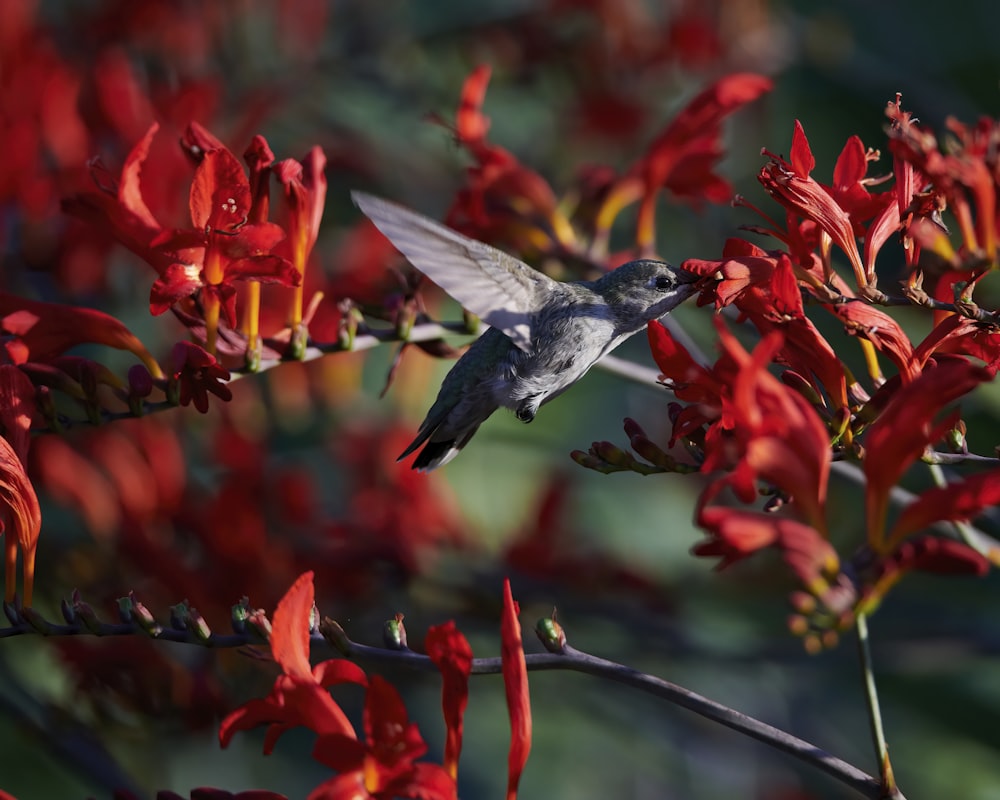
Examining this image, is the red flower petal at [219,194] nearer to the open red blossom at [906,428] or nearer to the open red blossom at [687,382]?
the open red blossom at [687,382]

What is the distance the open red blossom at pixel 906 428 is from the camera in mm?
1207

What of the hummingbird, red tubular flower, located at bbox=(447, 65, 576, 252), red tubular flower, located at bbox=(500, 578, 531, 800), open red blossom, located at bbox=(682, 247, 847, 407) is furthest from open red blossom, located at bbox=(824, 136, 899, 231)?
red tubular flower, located at bbox=(447, 65, 576, 252)

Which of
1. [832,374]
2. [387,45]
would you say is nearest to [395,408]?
[387,45]

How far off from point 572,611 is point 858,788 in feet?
5.05

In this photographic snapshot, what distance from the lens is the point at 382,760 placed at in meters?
1.38

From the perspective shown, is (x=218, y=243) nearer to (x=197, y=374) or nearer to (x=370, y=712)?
(x=197, y=374)

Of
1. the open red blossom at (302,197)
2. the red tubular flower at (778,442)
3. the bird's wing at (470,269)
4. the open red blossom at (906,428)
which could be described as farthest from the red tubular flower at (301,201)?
the open red blossom at (906,428)

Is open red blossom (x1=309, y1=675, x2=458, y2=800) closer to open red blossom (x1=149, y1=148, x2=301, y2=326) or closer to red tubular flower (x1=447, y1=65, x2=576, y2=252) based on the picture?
open red blossom (x1=149, y1=148, x2=301, y2=326)

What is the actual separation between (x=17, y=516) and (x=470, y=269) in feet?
2.38

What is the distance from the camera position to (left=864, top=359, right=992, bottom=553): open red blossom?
1207mm

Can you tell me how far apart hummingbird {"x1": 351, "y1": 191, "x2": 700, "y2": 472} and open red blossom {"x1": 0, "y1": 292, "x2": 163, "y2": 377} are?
1.48 feet

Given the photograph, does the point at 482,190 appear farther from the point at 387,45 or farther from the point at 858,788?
the point at 387,45

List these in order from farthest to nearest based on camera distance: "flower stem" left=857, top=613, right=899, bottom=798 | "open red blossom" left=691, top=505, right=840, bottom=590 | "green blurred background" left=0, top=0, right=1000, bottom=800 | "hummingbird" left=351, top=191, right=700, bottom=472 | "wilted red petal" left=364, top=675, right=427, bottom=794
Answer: "green blurred background" left=0, top=0, right=1000, bottom=800, "hummingbird" left=351, top=191, right=700, bottom=472, "wilted red petal" left=364, top=675, right=427, bottom=794, "flower stem" left=857, top=613, right=899, bottom=798, "open red blossom" left=691, top=505, right=840, bottom=590

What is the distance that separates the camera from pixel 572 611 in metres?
2.79
